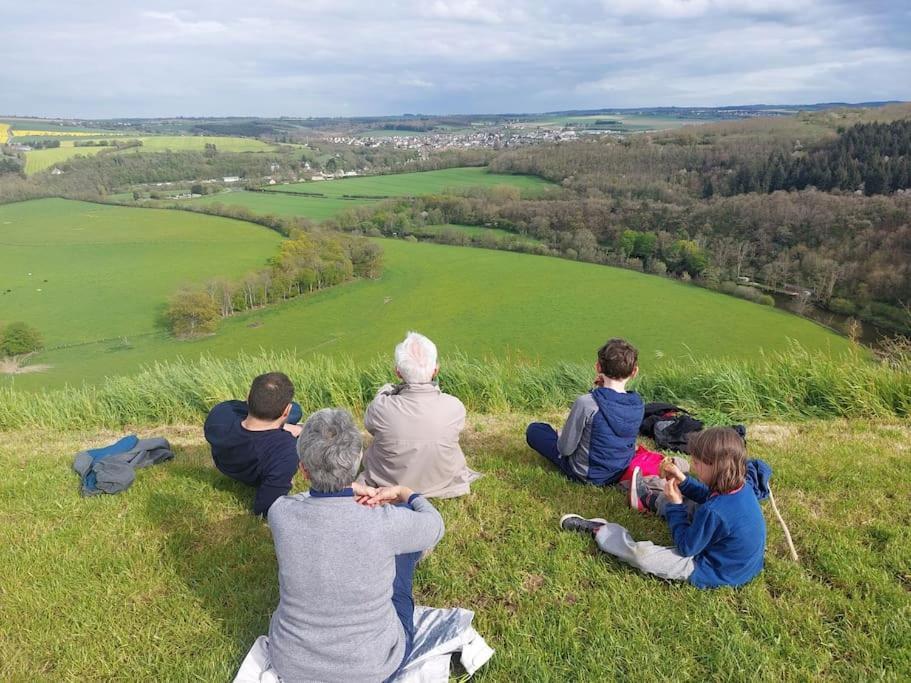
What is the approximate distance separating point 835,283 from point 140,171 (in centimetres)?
10344

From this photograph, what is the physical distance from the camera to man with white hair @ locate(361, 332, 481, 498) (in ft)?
13.2

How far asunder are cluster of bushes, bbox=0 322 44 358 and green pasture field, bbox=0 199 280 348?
2.69 ft

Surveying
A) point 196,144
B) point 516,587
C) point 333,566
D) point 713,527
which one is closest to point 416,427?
point 516,587

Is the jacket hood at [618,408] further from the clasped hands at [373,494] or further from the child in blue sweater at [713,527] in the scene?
the clasped hands at [373,494]

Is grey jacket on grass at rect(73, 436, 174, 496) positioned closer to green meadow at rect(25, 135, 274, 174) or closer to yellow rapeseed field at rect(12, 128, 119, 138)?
green meadow at rect(25, 135, 274, 174)

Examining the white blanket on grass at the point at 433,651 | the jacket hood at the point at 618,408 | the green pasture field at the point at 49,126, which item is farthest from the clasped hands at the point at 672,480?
the green pasture field at the point at 49,126

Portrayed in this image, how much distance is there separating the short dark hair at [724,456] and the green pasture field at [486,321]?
25.9 metres

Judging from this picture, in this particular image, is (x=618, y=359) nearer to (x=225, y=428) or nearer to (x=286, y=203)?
(x=225, y=428)

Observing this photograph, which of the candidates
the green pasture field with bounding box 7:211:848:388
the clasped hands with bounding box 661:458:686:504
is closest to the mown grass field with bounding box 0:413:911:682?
the clasped hands with bounding box 661:458:686:504

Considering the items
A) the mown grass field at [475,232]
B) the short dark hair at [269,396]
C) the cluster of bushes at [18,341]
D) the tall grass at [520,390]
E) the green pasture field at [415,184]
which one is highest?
the short dark hair at [269,396]

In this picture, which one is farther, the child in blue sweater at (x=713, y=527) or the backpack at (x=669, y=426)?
the backpack at (x=669, y=426)

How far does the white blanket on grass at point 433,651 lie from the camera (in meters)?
2.55

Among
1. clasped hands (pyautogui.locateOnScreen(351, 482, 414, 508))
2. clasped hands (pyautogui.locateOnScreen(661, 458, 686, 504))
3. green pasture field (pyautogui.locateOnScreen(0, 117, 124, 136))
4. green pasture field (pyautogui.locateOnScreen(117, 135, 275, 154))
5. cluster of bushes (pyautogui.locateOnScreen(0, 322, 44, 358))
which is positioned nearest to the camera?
clasped hands (pyautogui.locateOnScreen(351, 482, 414, 508))

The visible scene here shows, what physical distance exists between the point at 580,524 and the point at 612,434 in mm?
820
